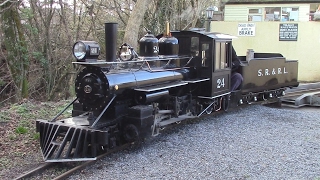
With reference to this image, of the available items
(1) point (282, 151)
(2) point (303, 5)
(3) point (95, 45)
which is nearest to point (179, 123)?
(1) point (282, 151)

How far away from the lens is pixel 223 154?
6039 mm

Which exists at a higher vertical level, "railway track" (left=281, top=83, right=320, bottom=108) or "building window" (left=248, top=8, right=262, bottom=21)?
"building window" (left=248, top=8, right=262, bottom=21)

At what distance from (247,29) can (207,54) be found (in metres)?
10.8

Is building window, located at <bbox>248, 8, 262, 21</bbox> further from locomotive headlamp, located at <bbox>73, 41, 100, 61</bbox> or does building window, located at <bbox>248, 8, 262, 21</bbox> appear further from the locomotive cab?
locomotive headlamp, located at <bbox>73, 41, 100, 61</bbox>

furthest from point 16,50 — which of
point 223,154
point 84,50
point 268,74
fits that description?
point 223,154

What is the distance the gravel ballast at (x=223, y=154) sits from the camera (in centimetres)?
518

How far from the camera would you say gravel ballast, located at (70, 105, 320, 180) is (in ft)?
17.0

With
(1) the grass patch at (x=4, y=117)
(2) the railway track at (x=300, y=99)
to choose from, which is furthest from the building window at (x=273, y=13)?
(1) the grass patch at (x=4, y=117)

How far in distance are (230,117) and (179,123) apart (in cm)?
170

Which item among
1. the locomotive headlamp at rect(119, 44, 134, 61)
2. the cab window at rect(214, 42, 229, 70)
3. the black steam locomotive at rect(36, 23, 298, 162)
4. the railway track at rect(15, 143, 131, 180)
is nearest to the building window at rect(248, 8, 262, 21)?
the black steam locomotive at rect(36, 23, 298, 162)

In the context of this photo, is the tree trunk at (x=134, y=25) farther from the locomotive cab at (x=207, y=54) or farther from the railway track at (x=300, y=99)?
the railway track at (x=300, y=99)

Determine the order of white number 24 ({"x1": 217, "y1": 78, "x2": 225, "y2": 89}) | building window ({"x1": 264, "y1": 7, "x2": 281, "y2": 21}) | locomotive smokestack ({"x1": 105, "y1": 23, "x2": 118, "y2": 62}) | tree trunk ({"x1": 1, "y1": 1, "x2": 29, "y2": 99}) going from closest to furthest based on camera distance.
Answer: locomotive smokestack ({"x1": 105, "y1": 23, "x2": 118, "y2": 62})
white number 24 ({"x1": 217, "y1": 78, "x2": 225, "y2": 89})
tree trunk ({"x1": 1, "y1": 1, "x2": 29, "y2": 99})
building window ({"x1": 264, "y1": 7, "x2": 281, "y2": 21})

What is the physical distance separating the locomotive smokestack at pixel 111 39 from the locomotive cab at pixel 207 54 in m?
2.72

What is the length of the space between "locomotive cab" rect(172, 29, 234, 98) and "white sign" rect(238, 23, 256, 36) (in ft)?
33.1
